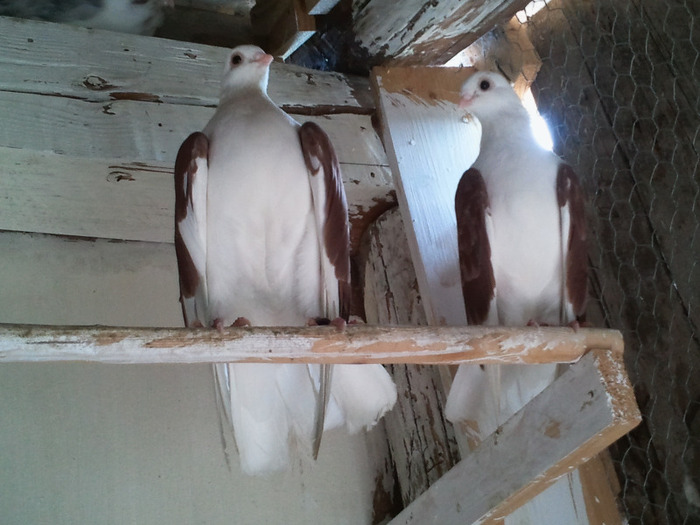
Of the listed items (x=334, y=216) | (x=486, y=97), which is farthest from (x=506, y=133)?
(x=334, y=216)

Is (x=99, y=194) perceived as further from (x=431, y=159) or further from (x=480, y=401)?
(x=480, y=401)

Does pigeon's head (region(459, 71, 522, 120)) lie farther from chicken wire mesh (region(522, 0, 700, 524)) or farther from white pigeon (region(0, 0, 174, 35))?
white pigeon (region(0, 0, 174, 35))

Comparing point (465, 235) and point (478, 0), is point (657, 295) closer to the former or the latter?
point (465, 235)

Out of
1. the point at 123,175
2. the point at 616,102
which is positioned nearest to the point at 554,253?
the point at 616,102

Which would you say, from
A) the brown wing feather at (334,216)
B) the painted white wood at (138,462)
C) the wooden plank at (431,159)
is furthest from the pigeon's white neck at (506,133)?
the painted white wood at (138,462)

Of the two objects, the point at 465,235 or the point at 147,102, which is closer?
the point at 465,235

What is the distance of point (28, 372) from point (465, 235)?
1.42m

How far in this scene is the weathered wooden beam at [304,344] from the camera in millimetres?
1172

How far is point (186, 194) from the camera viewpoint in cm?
193

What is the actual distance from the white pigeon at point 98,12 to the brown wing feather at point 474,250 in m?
1.36

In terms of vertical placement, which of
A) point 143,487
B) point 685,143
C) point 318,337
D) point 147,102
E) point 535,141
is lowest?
point 143,487

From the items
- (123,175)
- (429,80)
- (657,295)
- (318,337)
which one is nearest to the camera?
(318,337)

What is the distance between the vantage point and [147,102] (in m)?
2.30

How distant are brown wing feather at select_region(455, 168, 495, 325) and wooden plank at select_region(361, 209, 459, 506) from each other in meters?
0.26
